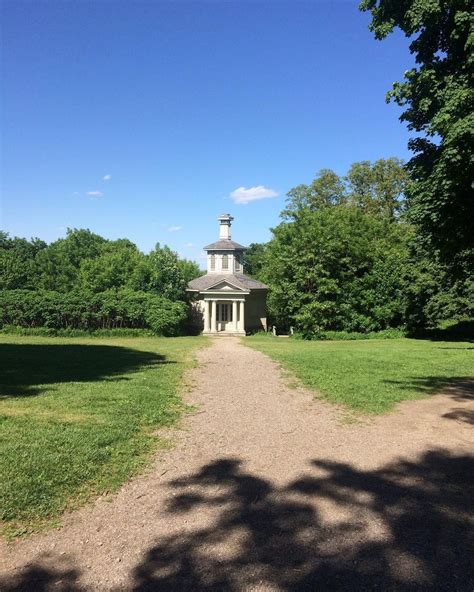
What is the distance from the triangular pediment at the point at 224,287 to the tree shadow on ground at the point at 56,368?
1695 centimetres

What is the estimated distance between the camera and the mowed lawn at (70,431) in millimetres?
4516

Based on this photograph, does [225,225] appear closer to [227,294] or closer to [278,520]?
[227,294]

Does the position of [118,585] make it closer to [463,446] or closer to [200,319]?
[463,446]

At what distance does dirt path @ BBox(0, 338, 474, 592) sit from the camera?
3.30m

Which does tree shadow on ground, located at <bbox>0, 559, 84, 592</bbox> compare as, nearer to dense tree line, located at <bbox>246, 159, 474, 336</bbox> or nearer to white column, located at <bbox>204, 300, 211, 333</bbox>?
dense tree line, located at <bbox>246, 159, 474, 336</bbox>

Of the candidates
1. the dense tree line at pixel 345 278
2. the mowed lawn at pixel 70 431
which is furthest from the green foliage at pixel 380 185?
the mowed lawn at pixel 70 431

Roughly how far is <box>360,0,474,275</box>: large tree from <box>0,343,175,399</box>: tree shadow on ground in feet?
28.5

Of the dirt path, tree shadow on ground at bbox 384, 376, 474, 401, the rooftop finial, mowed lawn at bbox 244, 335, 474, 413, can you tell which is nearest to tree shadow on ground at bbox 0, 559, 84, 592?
the dirt path

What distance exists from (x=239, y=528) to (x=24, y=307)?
3152 centimetres

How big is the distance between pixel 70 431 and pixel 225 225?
34.8 m

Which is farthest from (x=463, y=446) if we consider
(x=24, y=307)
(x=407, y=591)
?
(x=24, y=307)

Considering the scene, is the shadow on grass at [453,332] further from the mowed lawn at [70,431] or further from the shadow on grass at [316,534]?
the shadow on grass at [316,534]

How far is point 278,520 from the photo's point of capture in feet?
13.5

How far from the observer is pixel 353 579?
325 centimetres
